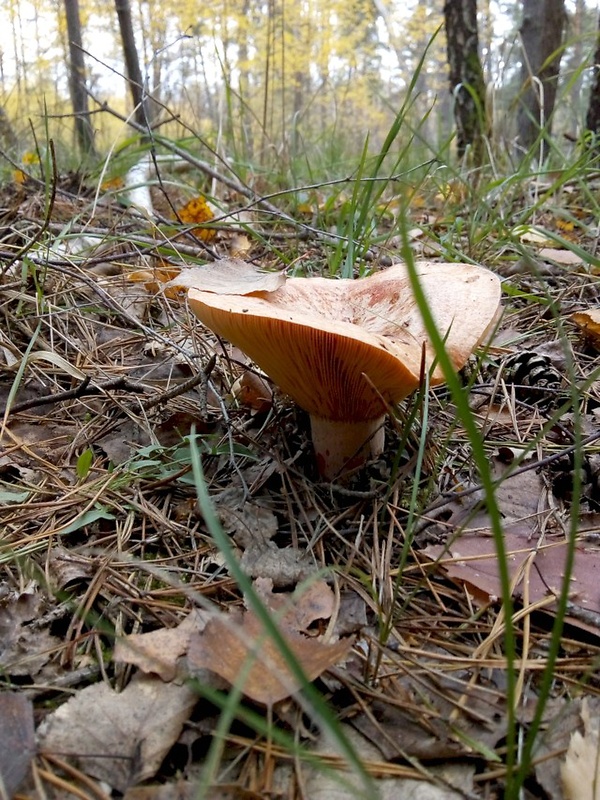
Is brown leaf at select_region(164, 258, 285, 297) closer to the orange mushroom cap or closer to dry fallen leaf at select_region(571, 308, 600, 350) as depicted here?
the orange mushroom cap

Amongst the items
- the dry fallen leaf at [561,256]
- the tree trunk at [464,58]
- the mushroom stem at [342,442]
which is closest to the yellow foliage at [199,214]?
the dry fallen leaf at [561,256]

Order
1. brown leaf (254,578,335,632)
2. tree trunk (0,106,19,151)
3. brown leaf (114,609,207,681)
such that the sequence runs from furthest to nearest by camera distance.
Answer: tree trunk (0,106,19,151)
brown leaf (254,578,335,632)
brown leaf (114,609,207,681)

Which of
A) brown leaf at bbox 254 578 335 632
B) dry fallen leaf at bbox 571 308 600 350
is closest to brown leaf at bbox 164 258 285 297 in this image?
brown leaf at bbox 254 578 335 632

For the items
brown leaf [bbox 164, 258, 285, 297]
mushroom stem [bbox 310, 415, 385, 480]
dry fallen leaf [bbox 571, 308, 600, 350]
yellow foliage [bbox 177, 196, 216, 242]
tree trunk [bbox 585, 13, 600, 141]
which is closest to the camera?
brown leaf [bbox 164, 258, 285, 297]

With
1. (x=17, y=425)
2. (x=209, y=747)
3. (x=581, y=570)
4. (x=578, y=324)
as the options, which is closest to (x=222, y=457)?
(x=17, y=425)

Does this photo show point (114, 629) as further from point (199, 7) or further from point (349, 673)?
point (199, 7)

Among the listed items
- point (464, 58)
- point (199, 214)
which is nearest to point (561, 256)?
point (199, 214)
